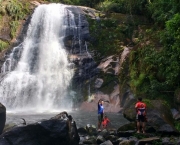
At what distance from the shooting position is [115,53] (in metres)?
27.5

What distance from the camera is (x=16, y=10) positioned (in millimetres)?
32719

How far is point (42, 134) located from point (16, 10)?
24.5m

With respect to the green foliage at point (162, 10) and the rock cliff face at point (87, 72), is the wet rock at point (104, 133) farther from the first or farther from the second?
the green foliage at point (162, 10)

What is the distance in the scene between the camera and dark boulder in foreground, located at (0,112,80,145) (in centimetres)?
1012

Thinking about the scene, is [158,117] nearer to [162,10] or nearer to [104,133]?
[104,133]

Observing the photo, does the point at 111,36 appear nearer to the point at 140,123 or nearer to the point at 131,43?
the point at 131,43

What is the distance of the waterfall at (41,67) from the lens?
986 inches

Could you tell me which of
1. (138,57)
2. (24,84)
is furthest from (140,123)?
(24,84)

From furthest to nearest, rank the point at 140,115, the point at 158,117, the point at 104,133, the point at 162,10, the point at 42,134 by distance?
the point at 162,10, the point at 158,117, the point at 104,133, the point at 140,115, the point at 42,134

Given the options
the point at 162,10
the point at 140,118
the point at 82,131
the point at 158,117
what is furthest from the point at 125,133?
the point at 162,10

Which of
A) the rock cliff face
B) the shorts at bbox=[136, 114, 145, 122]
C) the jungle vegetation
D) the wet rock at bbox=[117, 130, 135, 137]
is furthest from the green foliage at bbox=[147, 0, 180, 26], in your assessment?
the wet rock at bbox=[117, 130, 135, 137]

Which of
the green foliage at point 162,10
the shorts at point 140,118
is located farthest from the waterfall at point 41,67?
the shorts at point 140,118

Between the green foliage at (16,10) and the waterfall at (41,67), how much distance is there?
1.20 metres

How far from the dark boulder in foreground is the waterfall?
42.4ft
